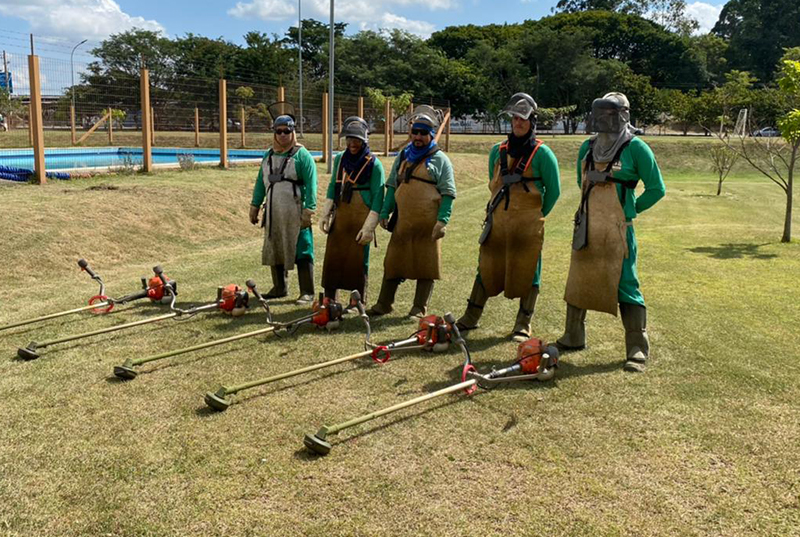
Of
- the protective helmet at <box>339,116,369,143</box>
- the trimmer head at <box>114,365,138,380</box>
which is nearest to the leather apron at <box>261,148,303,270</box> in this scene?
the protective helmet at <box>339,116,369,143</box>

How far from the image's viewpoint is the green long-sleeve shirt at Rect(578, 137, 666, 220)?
4.97 m

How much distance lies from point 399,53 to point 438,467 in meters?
66.6

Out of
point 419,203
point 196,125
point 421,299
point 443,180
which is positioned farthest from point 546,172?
point 196,125

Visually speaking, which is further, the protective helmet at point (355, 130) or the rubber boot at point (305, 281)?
the rubber boot at point (305, 281)

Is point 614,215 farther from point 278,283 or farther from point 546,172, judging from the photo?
point 278,283

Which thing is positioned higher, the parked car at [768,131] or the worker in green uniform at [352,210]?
the parked car at [768,131]

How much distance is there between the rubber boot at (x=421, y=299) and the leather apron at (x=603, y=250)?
5.85 feet

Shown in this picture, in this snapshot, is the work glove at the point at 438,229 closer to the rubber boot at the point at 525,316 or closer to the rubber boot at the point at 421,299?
the rubber boot at the point at 421,299

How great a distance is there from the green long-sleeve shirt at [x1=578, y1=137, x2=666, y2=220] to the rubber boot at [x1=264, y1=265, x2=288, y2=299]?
3.84 metres

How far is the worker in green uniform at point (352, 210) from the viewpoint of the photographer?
6332 millimetres

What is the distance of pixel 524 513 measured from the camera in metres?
3.11

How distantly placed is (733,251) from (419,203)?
760 centimetres

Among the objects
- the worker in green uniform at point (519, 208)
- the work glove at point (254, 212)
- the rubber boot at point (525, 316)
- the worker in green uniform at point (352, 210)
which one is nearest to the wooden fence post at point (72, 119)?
the work glove at point (254, 212)

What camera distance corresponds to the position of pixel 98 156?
23.0 m
